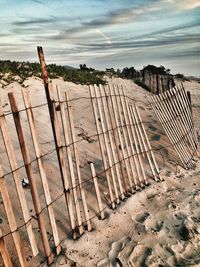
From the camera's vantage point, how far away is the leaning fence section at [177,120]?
6.10m

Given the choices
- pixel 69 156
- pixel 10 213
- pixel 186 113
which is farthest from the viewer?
pixel 186 113

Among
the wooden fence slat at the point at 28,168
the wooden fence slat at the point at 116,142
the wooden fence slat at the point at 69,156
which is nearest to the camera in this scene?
the wooden fence slat at the point at 28,168

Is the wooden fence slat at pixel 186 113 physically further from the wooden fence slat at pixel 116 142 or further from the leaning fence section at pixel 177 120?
the wooden fence slat at pixel 116 142

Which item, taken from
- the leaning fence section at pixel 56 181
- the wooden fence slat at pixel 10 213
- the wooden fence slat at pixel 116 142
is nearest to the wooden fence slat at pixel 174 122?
the leaning fence section at pixel 56 181

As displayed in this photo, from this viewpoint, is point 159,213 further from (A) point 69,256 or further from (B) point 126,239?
(A) point 69,256

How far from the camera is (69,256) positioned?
10.8 ft

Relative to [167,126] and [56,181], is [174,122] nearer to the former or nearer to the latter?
A: [167,126]

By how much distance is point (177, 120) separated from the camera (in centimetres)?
647

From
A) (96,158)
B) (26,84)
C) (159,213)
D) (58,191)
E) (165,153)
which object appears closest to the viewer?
(159,213)

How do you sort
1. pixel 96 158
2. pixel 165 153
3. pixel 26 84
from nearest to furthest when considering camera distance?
pixel 96 158
pixel 165 153
pixel 26 84

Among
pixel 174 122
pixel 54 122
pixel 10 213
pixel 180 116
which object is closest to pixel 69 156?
pixel 54 122

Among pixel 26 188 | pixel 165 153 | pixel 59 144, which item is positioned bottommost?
pixel 165 153

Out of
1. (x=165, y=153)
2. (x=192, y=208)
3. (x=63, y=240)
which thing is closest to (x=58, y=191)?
(x=63, y=240)

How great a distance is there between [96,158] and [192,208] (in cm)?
213
